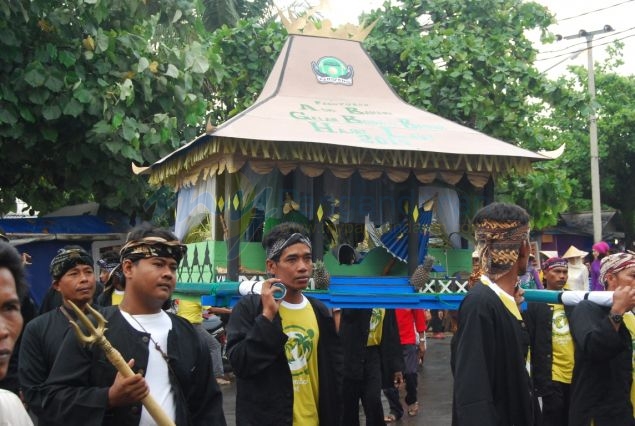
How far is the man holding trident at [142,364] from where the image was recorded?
11.8 feet

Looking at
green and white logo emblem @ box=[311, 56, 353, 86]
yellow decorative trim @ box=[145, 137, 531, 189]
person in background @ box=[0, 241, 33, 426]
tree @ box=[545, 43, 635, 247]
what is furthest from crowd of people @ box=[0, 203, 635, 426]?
tree @ box=[545, 43, 635, 247]

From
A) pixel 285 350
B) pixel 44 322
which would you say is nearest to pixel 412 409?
pixel 285 350

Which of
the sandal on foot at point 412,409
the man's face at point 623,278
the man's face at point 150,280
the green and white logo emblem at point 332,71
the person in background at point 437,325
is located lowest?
the person in background at point 437,325

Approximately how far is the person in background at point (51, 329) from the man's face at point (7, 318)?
1.47 m

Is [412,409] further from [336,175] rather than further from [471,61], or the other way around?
[471,61]

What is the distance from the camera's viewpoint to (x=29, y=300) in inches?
247

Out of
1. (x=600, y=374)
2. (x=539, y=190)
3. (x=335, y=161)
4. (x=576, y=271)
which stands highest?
(x=335, y=161)

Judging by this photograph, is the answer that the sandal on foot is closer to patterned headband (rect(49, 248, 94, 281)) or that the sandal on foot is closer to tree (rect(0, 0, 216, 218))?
tree (rect(0, 0, 216, 218))

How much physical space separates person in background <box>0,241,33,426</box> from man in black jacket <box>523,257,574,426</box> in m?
5.50

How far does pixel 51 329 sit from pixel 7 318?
2684mm

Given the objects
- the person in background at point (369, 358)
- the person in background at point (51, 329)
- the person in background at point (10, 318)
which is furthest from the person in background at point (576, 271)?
the person in background at point (10, 318)

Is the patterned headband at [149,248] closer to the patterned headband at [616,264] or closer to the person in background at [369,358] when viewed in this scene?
the patterned headband at [616,264]

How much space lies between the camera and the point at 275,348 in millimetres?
4875

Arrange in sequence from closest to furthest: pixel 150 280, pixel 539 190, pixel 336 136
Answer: pixel 150 280
pixel 336 136
pixel 539 190
